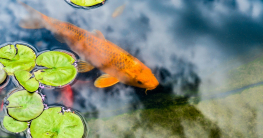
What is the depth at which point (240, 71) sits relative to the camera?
8.62ft

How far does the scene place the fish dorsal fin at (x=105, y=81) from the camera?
2482mm

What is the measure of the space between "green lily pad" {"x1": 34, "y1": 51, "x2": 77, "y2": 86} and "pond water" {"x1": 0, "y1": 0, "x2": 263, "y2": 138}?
254 mm

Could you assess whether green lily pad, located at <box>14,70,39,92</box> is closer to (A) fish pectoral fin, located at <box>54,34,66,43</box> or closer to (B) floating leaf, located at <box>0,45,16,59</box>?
(B) floating leaf, located at <box>0,45,16,59</box>

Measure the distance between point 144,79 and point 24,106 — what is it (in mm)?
1518

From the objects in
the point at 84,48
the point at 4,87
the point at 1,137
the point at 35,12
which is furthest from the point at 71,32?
the point at 1,137

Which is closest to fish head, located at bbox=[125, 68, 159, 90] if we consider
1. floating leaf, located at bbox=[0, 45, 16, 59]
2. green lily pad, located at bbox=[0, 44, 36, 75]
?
green lily pad, located at bbox=[0, 44, 36, 75]

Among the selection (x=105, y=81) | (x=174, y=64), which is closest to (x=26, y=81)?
(x=105, y=81)

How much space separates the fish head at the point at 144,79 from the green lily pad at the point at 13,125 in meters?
1.47

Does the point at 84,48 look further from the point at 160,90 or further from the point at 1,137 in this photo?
the point at 1,137

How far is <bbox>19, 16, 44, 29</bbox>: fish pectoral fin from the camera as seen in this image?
2.64m

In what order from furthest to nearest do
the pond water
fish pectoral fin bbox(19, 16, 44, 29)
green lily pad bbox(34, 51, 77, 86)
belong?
1. fish pectoral fin bbox(19, 16, 44, 29)
2. the pond water
3. green lily pad bbox(34, 51, 77, 86)

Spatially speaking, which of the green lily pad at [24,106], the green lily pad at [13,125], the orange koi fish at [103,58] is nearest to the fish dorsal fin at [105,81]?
the orange koi fish at [103,58]

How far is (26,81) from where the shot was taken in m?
2.05

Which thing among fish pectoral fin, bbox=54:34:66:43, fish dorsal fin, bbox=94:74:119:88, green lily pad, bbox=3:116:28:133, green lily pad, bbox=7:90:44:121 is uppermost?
fish pectoral fin, bbox=54:34:66:43
